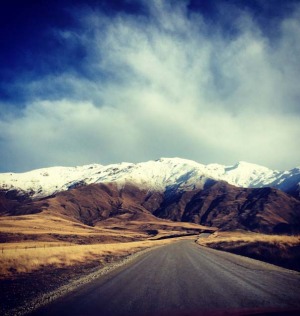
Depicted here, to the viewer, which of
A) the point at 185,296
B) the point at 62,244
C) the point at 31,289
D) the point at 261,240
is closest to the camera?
the point at 185,296

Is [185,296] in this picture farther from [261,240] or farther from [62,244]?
[62,244]

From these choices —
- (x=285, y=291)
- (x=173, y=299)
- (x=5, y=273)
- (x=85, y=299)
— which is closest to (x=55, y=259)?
(x=5, y=273)

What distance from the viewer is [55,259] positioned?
2416 centimetres

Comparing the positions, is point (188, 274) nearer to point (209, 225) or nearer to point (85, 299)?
point (85, 299)

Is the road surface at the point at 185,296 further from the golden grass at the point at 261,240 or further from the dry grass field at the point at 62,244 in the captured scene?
the golden grass at the point at 261,240

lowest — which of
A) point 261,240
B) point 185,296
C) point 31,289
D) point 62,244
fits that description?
point 62,244

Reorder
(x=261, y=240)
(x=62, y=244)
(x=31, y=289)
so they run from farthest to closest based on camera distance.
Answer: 1. (x=62, y=244)
2. (x=261, y=240)
3. (x=31, y=289)

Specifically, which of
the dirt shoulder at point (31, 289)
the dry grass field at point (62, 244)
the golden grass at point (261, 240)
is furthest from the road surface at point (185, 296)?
the golden grass at point (261, 240)

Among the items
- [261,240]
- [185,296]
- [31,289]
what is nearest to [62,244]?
[261,240]

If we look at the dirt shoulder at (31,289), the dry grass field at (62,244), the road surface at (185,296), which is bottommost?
the dry grass field at (62,244)

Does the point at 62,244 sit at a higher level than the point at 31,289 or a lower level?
lower

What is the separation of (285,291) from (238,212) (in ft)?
634

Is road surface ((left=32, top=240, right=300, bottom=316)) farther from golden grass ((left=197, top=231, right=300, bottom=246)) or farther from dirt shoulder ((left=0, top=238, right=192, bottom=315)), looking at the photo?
golden grass ((left=197, top=231, right=300, bottom=246))

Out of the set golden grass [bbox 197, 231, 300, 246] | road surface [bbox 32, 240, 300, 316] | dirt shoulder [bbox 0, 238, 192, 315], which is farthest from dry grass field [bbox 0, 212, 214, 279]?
golden grass [bbox 197, 231, 300, 246]
